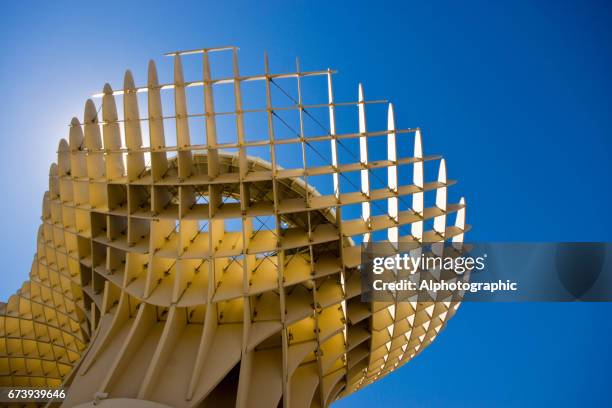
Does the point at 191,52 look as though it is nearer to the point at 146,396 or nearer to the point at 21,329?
the point at 146,396

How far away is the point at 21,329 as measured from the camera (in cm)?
3425

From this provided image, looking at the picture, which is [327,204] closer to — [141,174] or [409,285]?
[409,285]

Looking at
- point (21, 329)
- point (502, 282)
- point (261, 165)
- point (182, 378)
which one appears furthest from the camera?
point (21, 329)

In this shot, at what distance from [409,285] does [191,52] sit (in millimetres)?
16175

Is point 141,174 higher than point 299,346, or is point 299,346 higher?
point 141,174

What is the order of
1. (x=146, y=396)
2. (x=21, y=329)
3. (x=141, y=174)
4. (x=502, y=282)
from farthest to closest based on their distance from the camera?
(x=21, y=329) < (x=502, y=282) < (x=141, y=174) < (x=146, y=396)

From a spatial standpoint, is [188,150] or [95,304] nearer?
[188,150]

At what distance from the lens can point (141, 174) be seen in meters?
19.4

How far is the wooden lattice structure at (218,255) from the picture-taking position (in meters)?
17.7

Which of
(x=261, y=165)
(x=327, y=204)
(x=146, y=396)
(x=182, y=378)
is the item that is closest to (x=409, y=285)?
(x=327, y=204)

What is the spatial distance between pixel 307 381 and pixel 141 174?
14.2 metres

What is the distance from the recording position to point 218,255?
59.0ft

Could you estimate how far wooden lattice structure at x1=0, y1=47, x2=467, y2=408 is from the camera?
17.7 m

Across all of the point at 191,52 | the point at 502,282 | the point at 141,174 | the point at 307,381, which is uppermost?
the point at 191,52
